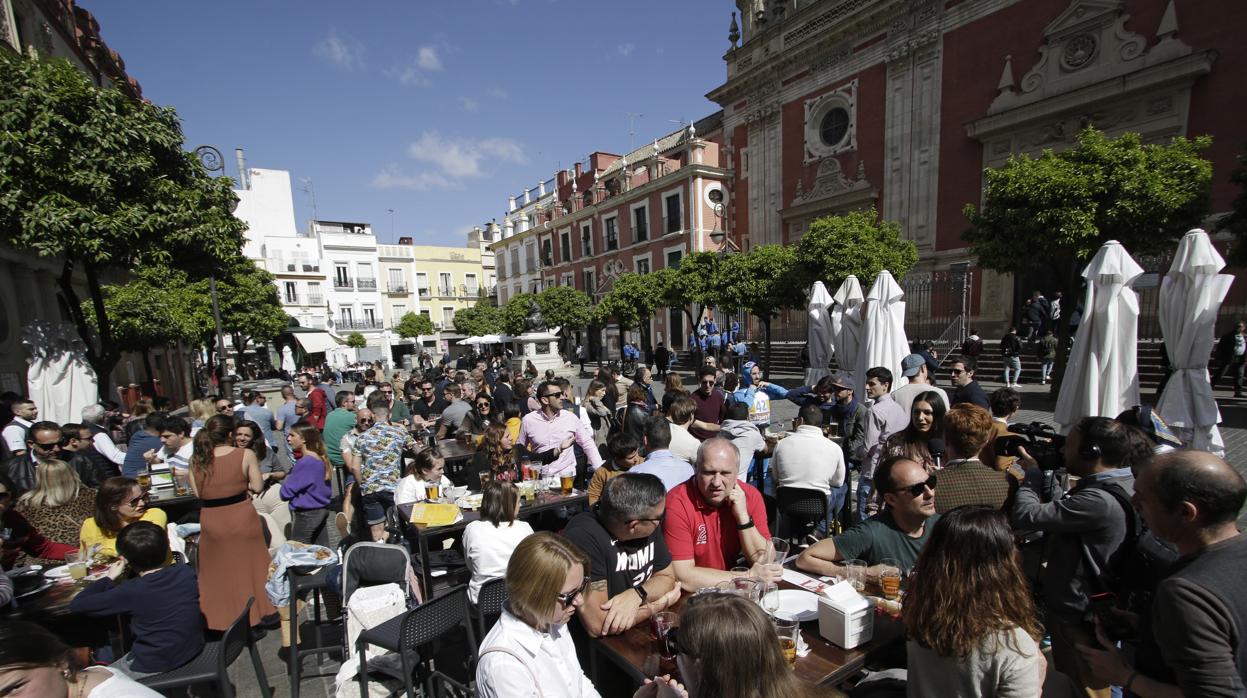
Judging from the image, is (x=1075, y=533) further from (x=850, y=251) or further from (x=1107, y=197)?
(x=850, y=251)

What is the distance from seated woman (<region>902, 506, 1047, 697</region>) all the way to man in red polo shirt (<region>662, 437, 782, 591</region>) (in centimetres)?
96

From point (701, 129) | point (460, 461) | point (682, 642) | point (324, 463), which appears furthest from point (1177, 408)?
point (701, 129)

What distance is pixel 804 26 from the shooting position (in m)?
21.0

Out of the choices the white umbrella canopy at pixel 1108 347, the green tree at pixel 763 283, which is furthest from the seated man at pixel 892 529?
the green tree at pixel 763 283

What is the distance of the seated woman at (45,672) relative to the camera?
1579 millimetres

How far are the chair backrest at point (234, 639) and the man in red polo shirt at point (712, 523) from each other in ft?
8.37

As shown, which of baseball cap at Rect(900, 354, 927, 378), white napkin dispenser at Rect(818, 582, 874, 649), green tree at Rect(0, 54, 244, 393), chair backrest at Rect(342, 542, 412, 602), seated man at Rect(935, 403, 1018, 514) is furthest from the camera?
green tree at Rect(0, 54, 244, 393)

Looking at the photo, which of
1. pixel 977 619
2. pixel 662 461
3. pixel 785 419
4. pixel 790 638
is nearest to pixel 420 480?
pixel 662 461

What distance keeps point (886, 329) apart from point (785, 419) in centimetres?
314

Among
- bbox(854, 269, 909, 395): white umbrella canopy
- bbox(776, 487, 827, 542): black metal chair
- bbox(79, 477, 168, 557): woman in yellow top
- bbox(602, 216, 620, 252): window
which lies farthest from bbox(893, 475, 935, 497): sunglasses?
bbox(602, 216, 620, 252): window

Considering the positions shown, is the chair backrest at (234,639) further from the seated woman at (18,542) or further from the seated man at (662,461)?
the seated man at (662,461)

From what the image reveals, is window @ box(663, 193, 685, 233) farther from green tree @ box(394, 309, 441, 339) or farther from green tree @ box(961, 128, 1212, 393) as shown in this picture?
green tree @ box(394, 309, 441, 339)

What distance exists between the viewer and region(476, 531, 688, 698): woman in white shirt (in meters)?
1.81

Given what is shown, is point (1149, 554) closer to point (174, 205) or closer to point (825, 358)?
point (825, 358)
